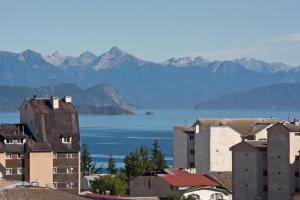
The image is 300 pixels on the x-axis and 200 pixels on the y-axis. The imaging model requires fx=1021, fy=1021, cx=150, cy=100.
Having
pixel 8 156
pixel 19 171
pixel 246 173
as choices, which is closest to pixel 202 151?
pixel 246 173

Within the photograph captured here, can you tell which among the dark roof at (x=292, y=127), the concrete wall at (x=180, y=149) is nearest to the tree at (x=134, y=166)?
the concrete wall at (x=180, y=149)

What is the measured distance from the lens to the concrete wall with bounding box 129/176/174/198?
7762cm

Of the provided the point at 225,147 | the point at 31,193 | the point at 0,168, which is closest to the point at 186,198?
the point at 0,168

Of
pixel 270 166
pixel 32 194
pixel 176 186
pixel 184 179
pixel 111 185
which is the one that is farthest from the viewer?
pixel 111 185

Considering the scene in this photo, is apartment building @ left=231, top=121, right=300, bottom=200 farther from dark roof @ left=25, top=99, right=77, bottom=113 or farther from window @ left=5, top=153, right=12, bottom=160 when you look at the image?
window @ left=5, top=153, right=12, bottom=160

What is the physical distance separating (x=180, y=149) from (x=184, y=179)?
26.4 meters

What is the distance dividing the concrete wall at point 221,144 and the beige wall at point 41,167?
28.5 m

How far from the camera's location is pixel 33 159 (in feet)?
237

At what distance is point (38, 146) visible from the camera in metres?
72.7

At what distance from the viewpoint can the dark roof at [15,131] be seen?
241 ft

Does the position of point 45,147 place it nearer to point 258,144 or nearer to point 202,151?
point 258,144

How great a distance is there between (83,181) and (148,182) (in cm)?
2118

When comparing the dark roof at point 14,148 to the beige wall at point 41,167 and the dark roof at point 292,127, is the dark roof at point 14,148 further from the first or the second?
the dark roof at point 292,127

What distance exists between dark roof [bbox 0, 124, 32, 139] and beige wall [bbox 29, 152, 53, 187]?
225cm
